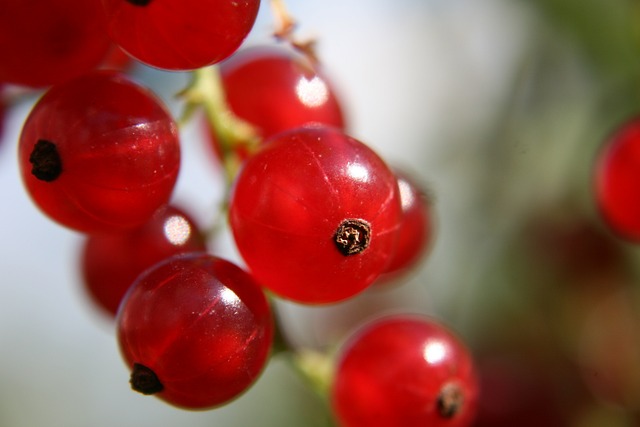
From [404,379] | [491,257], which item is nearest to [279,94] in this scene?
[404,379]

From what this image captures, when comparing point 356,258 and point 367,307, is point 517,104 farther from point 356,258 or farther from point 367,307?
point 356,258

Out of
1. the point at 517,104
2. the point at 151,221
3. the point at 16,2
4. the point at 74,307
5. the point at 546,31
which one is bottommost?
the point at 74,307

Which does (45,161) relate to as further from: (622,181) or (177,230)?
(622,181)

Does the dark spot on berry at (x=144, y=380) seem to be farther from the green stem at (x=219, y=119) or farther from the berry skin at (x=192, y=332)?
the green stem at (x=219, y=119)

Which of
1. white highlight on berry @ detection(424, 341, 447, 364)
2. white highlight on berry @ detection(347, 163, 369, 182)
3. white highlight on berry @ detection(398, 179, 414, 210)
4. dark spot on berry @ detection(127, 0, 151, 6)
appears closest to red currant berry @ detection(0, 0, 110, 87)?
dark spot on berry @ detection(127, 0, 151, 6)

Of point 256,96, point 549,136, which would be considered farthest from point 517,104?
point 256,96

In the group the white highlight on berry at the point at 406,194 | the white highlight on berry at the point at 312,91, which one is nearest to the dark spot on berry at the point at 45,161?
the white highlight on berry at the point at 312,91
